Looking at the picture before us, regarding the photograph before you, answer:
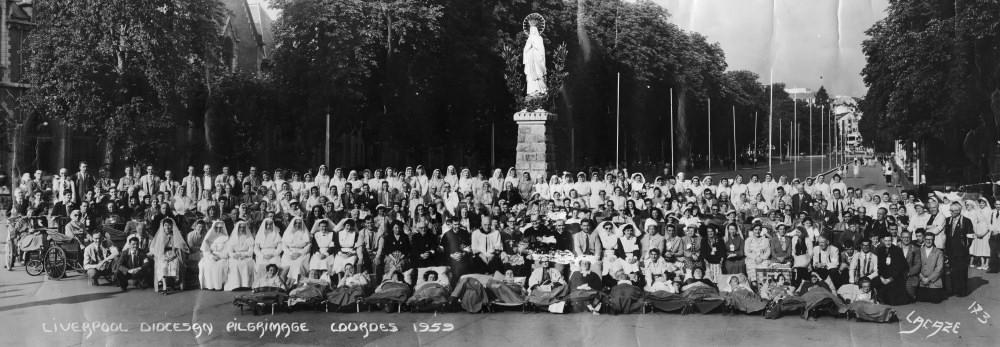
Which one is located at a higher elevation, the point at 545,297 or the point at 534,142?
the point at 534,142

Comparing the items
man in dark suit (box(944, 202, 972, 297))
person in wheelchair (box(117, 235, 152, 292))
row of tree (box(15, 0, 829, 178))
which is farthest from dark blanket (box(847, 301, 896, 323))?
row of tree (box(15, 0, 829, 178))

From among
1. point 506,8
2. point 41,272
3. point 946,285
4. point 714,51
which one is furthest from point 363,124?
point 946,285

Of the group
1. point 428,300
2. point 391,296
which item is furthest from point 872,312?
point 391,296

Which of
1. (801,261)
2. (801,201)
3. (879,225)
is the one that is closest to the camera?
(801,261)

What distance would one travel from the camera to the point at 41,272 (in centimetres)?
1315

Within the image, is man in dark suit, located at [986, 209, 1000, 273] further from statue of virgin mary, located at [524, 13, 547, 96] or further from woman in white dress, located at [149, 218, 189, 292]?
woman in white dress, located at [149, 218, 189, 292]

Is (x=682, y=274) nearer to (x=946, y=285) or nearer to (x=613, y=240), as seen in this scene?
(x=613, y=240)

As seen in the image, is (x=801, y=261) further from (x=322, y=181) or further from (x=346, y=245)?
(x=322, y=181)

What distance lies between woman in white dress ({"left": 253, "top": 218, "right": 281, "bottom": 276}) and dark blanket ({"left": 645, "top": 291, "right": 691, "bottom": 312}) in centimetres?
556

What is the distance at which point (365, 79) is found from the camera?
26156 mm

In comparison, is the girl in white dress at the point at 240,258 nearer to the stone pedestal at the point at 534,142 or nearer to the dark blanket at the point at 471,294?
the dark blanket at the point at 471,294

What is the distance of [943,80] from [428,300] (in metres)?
18.0

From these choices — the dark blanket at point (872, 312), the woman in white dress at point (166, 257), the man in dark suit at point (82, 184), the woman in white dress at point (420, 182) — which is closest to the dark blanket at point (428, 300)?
the woman in white dress at point (166, 257)

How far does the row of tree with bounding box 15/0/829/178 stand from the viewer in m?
22.0
